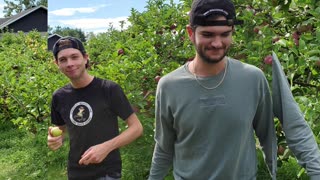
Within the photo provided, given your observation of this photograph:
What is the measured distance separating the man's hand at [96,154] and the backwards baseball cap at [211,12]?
84 cm

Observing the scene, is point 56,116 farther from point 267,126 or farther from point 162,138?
point 267,126

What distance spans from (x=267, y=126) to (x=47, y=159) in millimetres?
4059

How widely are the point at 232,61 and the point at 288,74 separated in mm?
803

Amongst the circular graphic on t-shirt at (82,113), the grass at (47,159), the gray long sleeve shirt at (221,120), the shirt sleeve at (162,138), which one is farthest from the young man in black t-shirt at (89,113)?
the grass at (47,159)

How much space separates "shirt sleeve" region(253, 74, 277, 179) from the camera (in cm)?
162

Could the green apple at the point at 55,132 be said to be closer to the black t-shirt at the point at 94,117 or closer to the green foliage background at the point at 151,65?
the black t-shirt at the point at 94,117

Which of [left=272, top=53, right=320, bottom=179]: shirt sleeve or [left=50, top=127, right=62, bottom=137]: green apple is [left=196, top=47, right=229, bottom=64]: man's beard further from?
[left=50, top=127, right=62, bottom=137]: green apple

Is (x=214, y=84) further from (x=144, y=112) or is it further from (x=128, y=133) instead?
(x=144, y=112)

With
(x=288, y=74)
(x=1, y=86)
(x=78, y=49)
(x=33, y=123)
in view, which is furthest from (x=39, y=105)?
(x=288, y=74)

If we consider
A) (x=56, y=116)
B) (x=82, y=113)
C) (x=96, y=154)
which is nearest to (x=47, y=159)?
(x=56, y=116)

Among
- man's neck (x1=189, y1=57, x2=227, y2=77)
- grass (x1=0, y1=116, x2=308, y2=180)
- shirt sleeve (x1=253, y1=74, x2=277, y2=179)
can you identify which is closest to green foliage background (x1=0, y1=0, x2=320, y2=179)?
grass (x1=0, y1=116, x2=308, y2=180)

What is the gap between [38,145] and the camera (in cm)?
597

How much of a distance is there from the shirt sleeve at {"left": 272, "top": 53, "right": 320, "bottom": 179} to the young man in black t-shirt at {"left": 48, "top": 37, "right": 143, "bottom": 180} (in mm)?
907

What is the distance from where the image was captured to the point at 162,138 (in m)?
1.78
